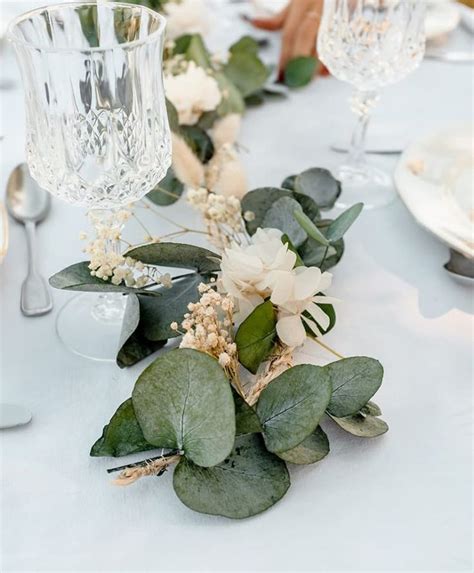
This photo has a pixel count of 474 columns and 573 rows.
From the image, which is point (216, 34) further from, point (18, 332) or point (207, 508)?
point (207, 508)

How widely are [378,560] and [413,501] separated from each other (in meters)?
0.06

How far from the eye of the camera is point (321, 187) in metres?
0.76

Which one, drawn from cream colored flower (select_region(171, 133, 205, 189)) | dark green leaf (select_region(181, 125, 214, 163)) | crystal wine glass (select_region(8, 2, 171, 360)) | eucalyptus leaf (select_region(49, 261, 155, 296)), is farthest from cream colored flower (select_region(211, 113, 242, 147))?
eucalyptus leaf (select_region(49, 261, 155, 296))

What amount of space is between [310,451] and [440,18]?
1.05 m

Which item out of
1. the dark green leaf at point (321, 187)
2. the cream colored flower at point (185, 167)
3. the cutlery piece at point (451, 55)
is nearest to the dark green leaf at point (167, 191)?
the cream colored flower at point (185, 167)

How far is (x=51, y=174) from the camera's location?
588mm

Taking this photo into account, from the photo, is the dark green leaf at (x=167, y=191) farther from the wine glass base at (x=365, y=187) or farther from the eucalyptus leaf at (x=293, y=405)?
the eucalyptus leaf at (x=293, y=405)

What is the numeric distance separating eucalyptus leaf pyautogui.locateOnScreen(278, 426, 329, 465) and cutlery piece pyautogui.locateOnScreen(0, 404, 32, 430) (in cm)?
19

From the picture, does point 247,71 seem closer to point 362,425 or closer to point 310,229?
point 310,229

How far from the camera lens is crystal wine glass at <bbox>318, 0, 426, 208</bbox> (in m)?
0.83

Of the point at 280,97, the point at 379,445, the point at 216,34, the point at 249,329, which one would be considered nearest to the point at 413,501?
the point at 379,445

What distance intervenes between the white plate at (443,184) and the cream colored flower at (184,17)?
418mm

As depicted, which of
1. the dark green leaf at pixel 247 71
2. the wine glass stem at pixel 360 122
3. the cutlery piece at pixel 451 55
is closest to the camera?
the wine glass stem at pixel 360 122

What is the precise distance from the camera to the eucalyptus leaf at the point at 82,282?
1.78 feet
